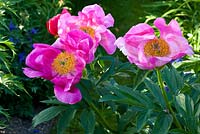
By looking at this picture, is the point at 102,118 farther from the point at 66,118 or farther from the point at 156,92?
the point at 156,92

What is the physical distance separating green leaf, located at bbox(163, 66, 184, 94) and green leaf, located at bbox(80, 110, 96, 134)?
1.04ft

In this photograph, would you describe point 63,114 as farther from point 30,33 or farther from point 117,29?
point 117,29

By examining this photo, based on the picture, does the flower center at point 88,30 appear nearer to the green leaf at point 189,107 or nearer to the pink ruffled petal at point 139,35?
the pink ruffled petal at point 139,35

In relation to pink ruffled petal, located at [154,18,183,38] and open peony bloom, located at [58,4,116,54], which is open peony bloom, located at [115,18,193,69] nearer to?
pink ruffled petal, located at [154,18,183,38]

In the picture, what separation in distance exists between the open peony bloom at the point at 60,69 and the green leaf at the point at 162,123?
29 cm

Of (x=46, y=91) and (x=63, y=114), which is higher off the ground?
(x=63, y=114)

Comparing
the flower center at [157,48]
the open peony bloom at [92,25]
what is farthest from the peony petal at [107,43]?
the flower center at [157,48]

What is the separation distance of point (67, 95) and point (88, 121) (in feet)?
0.56

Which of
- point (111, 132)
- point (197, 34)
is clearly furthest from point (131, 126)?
point (197, 34)

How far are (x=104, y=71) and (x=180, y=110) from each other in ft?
1.41

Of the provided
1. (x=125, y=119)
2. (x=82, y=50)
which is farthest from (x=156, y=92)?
(x=82, y=50)

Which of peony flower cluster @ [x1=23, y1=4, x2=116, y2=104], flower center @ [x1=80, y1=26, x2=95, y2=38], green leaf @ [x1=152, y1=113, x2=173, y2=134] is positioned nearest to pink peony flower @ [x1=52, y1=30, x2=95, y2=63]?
peony flower cluster @ [x1=23, y1=4, x2=116, y2=104]

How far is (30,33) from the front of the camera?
442 centimetres

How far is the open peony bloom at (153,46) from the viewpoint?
1.75 meters
